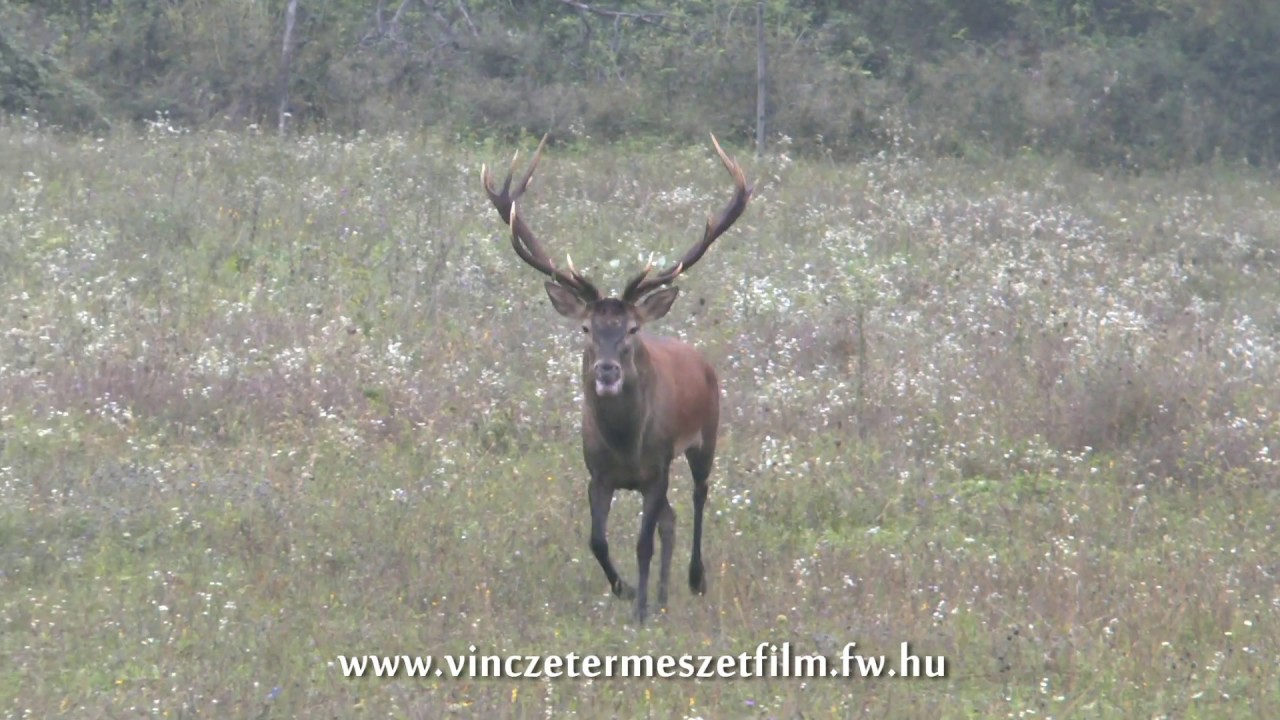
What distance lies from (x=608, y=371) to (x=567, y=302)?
2.44ft

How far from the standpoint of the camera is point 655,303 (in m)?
8.68

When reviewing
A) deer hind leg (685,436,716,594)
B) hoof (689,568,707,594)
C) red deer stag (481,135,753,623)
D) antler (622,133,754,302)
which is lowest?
hoof (689,568,707,594)

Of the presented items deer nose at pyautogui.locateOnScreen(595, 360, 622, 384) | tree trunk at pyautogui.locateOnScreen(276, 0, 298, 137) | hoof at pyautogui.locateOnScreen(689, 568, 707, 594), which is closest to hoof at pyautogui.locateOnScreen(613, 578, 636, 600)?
hoof at pyautogui.locateOnScreen(689, 568, 707, 594)

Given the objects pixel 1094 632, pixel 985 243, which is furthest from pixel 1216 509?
pixel 985 243

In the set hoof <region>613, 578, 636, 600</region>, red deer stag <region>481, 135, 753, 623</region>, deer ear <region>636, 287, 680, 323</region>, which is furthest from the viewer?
deer ear <region>636, 287, 680, 323</region>

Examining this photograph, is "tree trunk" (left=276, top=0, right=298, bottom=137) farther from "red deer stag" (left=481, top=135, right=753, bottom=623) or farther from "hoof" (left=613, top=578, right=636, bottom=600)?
"hoof" (left=613, top=578, right=636, bottom=600)

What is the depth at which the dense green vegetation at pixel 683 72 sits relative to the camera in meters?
23.8

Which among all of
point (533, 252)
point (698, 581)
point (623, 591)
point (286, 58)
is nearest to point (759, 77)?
point (286, 58)

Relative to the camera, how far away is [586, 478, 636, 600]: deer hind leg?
835 cm

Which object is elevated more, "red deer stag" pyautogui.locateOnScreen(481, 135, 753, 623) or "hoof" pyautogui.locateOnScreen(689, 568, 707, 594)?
"red deer stag" pyautogui.locateOnScreen(481, 135, 753, 623)

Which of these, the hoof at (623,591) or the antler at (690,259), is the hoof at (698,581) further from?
the antler at (690,259)

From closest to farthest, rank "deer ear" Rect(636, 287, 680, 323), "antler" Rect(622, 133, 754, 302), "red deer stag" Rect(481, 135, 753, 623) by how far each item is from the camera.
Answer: "red deer stag" Rect(481, 135, 753, 623) → "antler" Rect(622, 133, 754, 302) → "deer ear" Rect(636, 287, 680, 323)

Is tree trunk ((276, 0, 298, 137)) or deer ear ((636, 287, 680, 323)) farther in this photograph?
tree trunk ((276, 0, 298, 137))

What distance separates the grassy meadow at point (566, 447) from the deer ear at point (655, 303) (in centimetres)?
132
